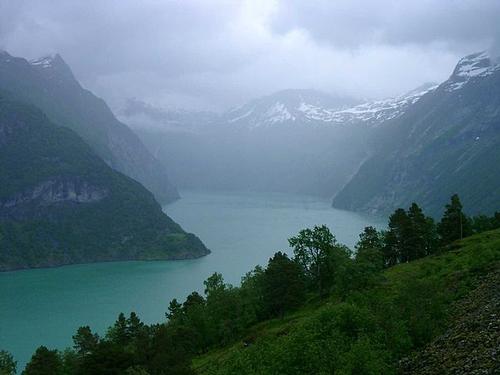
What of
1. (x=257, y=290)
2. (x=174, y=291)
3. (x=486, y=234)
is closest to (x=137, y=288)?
(x=174, y=291)

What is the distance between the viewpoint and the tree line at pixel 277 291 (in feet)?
212

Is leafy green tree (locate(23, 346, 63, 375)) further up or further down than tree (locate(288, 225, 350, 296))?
further down

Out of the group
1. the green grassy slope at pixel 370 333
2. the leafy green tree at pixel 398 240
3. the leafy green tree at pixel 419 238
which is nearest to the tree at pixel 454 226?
the leafy green tree at pixel 419 238

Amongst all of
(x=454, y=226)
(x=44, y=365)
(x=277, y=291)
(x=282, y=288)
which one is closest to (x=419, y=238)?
(x=454, y=226)

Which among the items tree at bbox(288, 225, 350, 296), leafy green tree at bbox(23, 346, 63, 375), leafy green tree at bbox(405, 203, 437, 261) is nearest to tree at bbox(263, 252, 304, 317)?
tree at bbox(288, 225, 350, 296)

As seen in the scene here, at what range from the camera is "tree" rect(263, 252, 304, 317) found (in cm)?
7319

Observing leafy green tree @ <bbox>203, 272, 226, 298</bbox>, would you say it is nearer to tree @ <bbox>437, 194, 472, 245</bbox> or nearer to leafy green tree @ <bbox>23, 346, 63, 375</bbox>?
leafy green tree @ <bbox>23, 346, 63, 375</bbox>

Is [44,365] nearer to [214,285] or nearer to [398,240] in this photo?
[214,285]

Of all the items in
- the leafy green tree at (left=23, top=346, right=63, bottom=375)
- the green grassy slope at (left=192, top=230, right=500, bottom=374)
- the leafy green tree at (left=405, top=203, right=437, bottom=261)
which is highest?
the leafy green tree at (left=405, top=203, right=437, bottom=261)

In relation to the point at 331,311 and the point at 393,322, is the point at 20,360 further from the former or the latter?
the point at 393,322

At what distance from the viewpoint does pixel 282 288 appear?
242 ft

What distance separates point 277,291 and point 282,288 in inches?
32.2

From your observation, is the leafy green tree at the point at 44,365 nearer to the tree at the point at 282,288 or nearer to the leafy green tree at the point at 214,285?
the leafy green tree at the point at 214,285

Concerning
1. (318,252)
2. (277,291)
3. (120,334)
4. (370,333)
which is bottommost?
(370,333)
